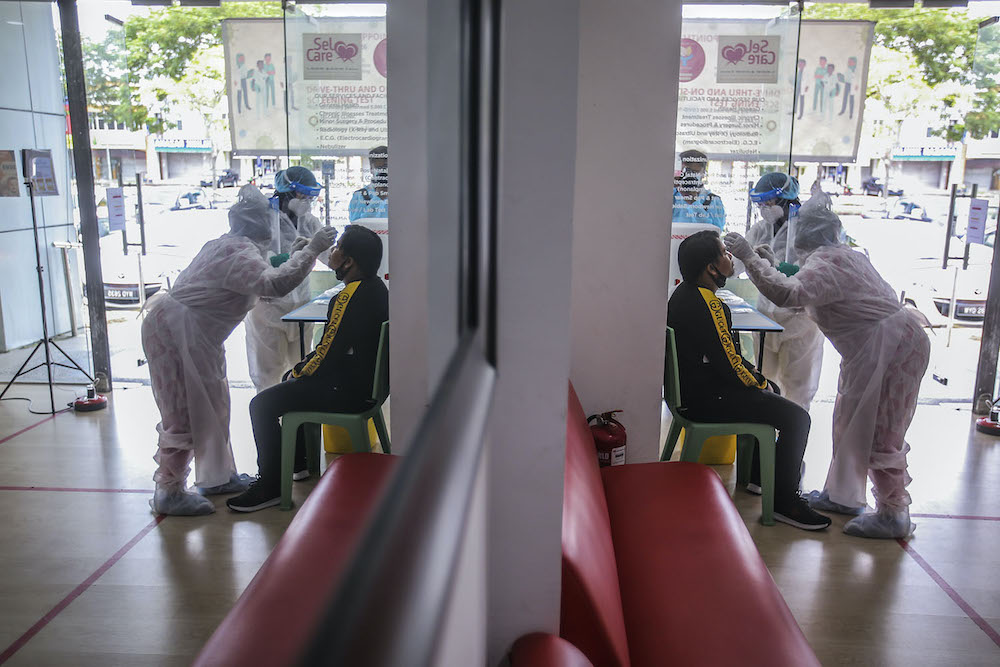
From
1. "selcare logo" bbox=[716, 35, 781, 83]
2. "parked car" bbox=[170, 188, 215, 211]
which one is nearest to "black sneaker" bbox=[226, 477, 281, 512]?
→ "parked car" bbox=[170, 188, 215, 211]

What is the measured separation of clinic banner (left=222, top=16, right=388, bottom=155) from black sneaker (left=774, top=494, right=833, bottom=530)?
314 cm

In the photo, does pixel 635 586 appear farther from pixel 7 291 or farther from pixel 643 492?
pixel 7 291

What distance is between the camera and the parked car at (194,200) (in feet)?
7.96

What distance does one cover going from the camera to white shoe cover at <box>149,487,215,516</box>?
8.87ft

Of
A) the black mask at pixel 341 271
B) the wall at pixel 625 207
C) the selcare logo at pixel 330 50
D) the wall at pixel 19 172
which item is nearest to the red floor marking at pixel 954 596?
the wall at pixel 625 207

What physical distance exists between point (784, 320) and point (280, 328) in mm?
2756

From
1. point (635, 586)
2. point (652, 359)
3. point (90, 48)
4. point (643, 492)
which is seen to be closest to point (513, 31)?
point (635, 586)

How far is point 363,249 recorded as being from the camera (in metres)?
3.29

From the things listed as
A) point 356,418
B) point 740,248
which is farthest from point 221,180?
point 740,248

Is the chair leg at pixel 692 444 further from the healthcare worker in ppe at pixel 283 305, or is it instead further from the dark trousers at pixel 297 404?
the healthcare worker in ppe at pixel 283 305

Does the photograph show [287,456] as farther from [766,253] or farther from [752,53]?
[752,53]

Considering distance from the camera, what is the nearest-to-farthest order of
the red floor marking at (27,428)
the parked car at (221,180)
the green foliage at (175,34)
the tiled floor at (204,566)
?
1. the tiled floor at (204,566)
2. the parked car at (221,180)
3. the red floor marking at (27,428)
4. the green foliage at (175,34)

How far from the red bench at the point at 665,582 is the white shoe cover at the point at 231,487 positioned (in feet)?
4.00

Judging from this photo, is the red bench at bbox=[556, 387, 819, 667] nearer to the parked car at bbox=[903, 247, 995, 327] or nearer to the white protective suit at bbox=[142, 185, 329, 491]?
the white protective suit at bbox=[142, 185, 329, 491]
